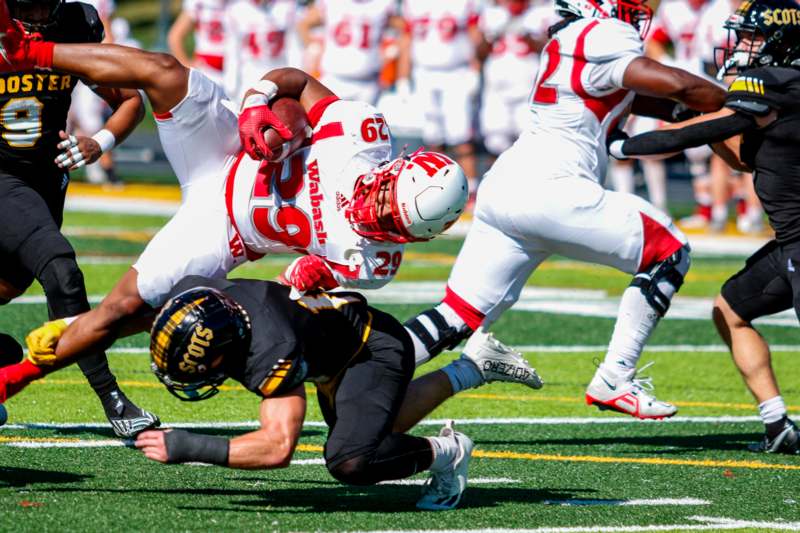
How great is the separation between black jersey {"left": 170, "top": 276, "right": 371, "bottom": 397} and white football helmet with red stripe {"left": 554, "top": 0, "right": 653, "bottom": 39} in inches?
76.6

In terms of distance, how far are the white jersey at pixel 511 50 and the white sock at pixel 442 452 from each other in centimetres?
1122

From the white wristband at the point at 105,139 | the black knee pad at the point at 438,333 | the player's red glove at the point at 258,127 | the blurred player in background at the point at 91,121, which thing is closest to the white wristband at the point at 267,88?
the player's red glove at the point at 258,127

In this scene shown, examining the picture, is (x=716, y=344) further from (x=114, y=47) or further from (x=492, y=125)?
(x=492, y=125)

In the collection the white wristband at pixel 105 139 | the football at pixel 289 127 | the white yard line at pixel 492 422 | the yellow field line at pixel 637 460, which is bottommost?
the white yard line at pixel 492 422

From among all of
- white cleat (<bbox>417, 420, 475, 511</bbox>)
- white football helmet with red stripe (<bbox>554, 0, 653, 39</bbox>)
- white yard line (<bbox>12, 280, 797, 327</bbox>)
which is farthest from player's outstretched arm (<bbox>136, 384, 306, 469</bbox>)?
white yard line (<bbox>12, 280, 797, 327</bbox>)

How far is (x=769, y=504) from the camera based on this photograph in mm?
5348

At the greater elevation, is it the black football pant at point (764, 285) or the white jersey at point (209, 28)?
the black football pant at point (764, 285)

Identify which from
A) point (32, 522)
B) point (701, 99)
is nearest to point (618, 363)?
point (701, 99)

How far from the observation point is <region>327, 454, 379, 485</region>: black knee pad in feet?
16.5

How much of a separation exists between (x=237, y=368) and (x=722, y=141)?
2567mm

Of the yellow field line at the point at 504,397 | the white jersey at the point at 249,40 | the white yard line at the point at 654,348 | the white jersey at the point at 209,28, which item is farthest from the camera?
the white jersey at the point at 209,28

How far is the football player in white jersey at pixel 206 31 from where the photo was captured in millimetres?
17250

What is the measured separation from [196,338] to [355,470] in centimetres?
73

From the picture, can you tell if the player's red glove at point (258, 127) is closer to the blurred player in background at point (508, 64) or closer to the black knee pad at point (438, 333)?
the black knee pad at point (438, 333)
